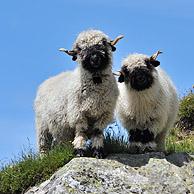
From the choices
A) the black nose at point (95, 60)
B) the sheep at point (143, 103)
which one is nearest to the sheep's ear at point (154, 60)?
the sheep at point (143, 103)

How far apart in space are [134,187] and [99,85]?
2.35 meters

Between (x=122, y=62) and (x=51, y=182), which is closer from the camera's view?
(x=51, y=182)

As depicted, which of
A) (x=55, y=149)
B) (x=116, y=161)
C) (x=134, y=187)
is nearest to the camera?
(x=134, y=187)

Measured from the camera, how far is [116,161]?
1187 centimetres

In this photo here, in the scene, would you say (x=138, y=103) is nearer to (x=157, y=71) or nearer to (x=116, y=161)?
(x=157, y=71)

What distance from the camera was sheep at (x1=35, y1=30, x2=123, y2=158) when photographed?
12250 millimetres

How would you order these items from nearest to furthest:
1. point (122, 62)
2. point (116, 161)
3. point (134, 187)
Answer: point (134, 187) < point (116, 161) < point (122, 62)

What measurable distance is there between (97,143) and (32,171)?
58.4 inches

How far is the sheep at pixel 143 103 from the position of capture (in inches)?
518

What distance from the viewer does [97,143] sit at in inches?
477

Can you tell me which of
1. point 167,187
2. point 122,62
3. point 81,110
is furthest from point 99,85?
point 167,187

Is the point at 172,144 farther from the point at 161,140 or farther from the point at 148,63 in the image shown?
the point at 148,63

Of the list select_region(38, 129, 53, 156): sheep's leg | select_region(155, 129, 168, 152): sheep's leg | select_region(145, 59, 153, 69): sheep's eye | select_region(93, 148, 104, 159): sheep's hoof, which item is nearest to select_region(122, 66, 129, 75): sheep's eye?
select_region(145, 59, 153, 69): sheep's eye

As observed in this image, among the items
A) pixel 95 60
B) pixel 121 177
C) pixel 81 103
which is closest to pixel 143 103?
pixel 81 103
